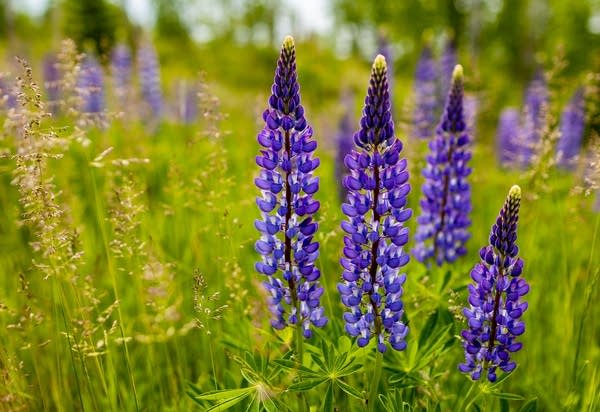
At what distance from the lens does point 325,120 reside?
8289 mm

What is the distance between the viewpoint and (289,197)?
1947 mm

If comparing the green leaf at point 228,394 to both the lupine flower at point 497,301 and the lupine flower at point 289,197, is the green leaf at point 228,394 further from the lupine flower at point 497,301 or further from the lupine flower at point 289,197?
the lupine flower at point 497,301

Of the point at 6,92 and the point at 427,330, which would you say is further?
the point at 6,92

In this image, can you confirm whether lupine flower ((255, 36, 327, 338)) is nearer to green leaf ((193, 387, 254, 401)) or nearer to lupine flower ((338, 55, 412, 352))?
lupine flower ((338, 55, 412, 352))

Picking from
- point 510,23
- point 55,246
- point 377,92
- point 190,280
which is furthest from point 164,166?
point 510,23

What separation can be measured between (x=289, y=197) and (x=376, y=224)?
0.34m

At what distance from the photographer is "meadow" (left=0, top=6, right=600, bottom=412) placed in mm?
1959

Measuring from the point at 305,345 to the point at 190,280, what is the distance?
61.7 inches

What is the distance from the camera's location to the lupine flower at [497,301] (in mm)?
1834

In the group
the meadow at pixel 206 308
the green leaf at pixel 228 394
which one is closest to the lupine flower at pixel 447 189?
the meadow at pixel 206 308

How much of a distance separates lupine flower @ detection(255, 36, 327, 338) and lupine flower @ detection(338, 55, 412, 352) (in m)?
0.15

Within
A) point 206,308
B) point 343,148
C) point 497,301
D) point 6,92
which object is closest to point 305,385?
point 206,308

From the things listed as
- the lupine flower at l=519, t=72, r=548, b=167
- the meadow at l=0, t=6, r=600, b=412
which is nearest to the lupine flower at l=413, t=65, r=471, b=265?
the meadow at l=0, t=6, r=600, b=412

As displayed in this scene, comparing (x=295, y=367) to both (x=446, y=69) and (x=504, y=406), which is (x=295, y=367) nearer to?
(x=504, y=406)
